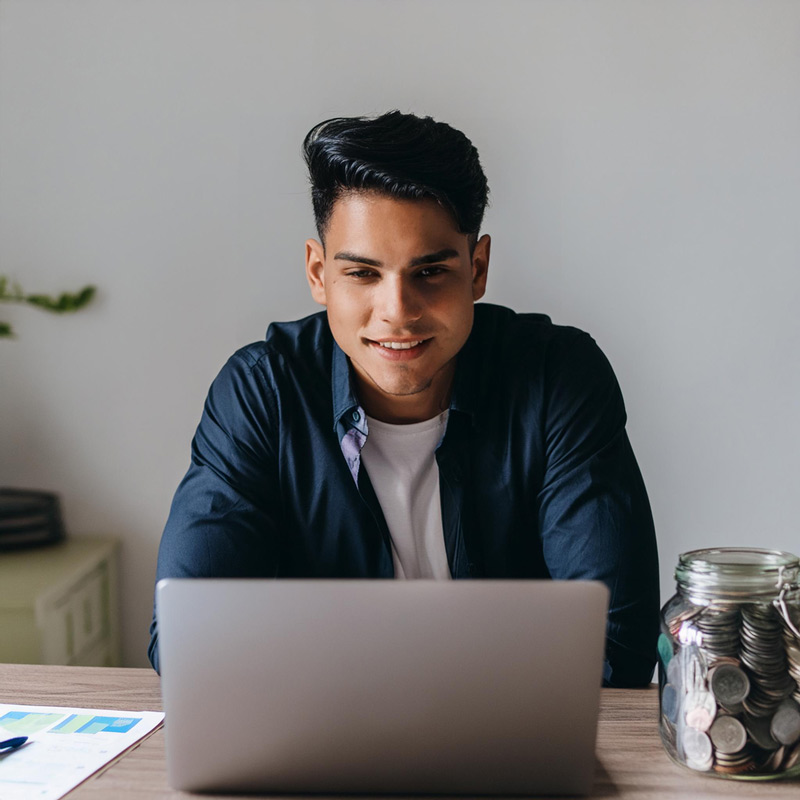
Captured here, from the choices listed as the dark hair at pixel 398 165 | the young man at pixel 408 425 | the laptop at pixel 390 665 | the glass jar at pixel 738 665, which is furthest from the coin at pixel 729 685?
the dark hair at pixel 398 165

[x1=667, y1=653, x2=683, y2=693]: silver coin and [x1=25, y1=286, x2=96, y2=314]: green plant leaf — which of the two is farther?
[x1=25, y1=286, x2=96, y2=314]: green plant leaf

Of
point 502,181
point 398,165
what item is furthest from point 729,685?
point 502,181

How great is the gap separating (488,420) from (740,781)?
0.77m

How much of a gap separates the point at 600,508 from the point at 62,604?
1.31 meters

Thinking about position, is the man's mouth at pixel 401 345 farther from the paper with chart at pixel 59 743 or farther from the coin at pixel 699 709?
the coin at pixel 699 709

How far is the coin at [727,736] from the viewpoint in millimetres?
814

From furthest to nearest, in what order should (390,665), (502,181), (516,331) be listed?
1. (502,181)
2. (516,331)
3. (390,665)

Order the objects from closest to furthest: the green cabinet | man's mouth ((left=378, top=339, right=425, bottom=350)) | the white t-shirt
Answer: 1. man's mouth ((left=378, top=339, right=425, bottom=350))
2. the white t-shirt
3. the green cabinet

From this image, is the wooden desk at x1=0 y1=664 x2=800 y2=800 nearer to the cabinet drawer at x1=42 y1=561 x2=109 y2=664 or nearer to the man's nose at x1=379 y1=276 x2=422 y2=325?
the man's nose at x1=379 y1=276 x2=422 y2=325

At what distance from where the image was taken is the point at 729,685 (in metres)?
0.79

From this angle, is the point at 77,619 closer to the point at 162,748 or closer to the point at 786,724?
the point at 162,748

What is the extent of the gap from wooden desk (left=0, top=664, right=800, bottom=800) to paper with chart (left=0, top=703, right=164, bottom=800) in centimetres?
2

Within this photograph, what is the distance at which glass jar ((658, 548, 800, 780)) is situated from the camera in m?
0.80

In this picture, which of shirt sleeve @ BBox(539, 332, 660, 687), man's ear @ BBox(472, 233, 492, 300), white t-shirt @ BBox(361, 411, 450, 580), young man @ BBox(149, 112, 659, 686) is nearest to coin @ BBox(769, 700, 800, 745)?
shirt sleeve @ BBox(539, 332, 660, 687)
